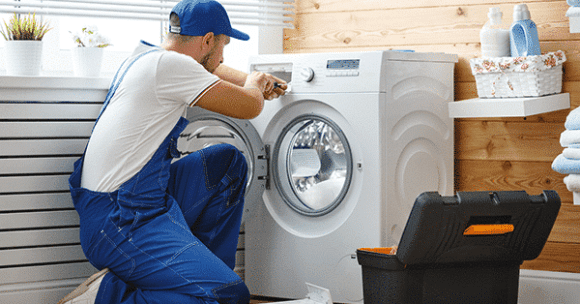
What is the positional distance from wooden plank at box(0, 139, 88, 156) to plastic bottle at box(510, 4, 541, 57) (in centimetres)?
159

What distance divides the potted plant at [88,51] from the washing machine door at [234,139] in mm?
406

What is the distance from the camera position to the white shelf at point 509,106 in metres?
2.19

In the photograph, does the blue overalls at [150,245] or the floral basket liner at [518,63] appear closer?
the blue overalls at [150,245]

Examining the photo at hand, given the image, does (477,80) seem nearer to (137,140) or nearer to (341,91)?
(341,91)

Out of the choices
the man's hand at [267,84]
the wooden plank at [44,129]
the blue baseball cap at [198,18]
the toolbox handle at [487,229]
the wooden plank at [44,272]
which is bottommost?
the wooden plank at [44,272]

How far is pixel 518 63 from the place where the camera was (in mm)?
2238

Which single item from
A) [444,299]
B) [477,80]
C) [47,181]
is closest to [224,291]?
[444,299]

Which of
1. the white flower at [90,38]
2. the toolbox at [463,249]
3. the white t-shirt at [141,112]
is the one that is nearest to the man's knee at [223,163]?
the white t-shirt at [141,112]

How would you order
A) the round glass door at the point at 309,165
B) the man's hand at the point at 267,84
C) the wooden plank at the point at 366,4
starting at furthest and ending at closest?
the wooden plank at the point at 366,4, the round glass door at the point at 309,165, the man's hand at the point at 267,84

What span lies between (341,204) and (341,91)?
405 mm

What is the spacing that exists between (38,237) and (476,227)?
147 cm

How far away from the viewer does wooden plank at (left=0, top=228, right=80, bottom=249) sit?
7.25ft

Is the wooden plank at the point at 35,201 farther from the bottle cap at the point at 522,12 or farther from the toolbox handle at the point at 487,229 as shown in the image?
the bottle cap at the point at 522,12

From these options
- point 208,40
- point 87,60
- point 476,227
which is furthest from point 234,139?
point 476,227
